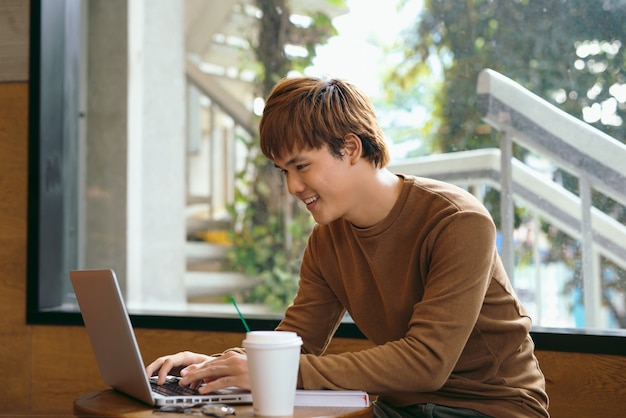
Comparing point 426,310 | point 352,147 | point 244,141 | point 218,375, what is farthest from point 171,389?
point 244,141

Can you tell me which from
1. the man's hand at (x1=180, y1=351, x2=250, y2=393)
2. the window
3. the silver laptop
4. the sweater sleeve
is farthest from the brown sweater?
the window

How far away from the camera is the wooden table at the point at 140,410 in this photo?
128cm

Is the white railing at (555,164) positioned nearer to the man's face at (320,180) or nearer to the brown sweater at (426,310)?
the brown sweater at (426,310)

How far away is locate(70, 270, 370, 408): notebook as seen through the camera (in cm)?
134

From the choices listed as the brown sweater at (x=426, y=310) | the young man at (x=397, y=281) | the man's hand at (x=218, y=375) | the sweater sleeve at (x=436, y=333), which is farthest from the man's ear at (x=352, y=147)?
the man's hand at (x=218, y=375)

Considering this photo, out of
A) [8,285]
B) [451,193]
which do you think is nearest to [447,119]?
[451,193]

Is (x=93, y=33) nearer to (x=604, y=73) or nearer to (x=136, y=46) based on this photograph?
(x=136, y=46)

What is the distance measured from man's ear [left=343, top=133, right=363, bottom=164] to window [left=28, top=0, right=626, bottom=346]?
0.79m

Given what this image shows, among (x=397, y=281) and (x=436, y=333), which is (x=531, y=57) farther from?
(x=436, y=333)

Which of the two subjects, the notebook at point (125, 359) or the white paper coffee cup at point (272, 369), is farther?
the notebook at point (125, 359)

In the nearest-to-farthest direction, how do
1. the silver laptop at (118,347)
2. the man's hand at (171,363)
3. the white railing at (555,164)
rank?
the silver laptop at (118,347), the man's hand at (171,363), the white railing at (555,164)

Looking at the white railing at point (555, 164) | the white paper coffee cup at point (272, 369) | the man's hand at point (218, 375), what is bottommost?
the man's hand at point (218, 375)

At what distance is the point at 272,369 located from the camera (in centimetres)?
123

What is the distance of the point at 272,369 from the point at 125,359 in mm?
298
